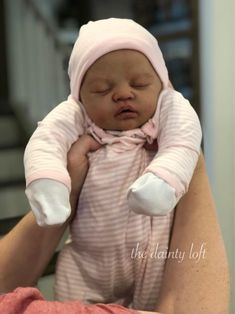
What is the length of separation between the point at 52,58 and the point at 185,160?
2500 millimetres

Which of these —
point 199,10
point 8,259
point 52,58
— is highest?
point 199,10

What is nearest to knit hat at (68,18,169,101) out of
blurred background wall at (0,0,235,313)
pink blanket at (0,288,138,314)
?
pink blanket at (0,288,138,314)

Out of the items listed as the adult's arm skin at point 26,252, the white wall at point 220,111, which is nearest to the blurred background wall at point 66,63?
the white wall at point 220,111

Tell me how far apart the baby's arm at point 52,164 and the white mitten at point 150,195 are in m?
0.10

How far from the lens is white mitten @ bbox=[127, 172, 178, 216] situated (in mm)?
667

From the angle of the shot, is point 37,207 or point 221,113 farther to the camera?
point 221,113

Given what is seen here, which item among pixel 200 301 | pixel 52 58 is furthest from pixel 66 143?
Result: pixel 52 58

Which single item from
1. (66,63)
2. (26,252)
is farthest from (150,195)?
(66,63)

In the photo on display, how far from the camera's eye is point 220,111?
1.57m

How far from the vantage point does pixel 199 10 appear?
162 cm

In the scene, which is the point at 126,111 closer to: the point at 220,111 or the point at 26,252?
the point at 26,252

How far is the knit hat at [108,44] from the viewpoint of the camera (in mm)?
773

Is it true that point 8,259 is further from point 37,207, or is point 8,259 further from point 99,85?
point 99,85

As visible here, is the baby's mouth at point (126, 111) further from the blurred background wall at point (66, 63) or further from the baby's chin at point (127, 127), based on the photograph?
the blurred background wall at point (66, 63)
